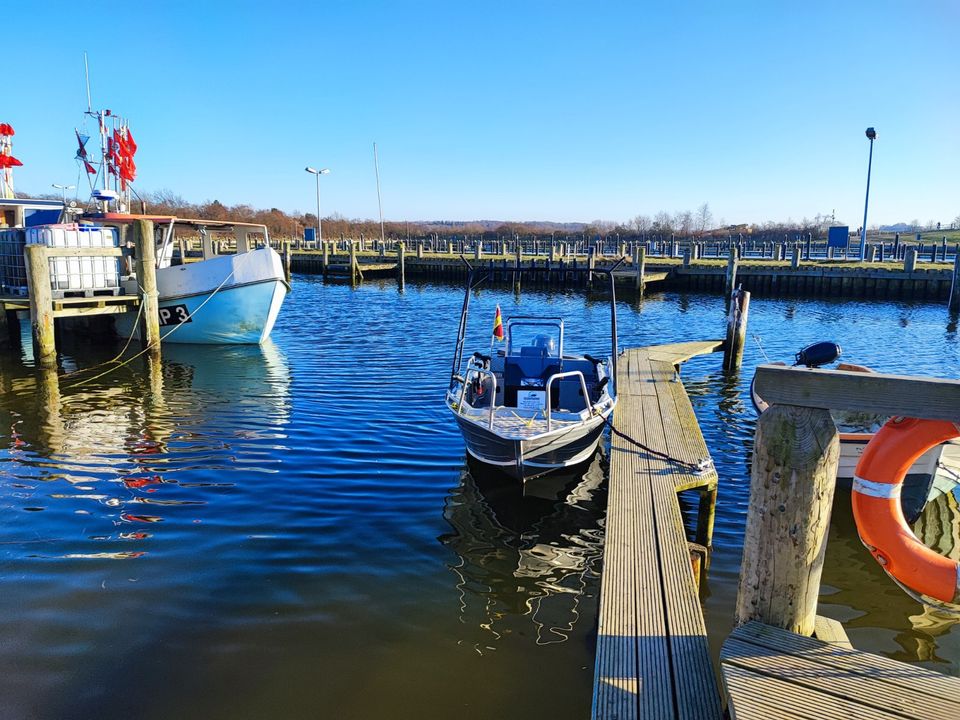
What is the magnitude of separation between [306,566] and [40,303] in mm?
13604

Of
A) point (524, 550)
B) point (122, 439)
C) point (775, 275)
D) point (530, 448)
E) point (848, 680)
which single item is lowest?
point (524, 550)

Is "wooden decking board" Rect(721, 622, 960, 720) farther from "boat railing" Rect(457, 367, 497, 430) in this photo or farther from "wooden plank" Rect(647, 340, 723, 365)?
"wooden plank" Rect(647, 340, 723, 365)

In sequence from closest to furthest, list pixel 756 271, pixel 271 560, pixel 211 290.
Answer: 1. pixel 271 560
2. pixel 211 290
3. pixel 756 271

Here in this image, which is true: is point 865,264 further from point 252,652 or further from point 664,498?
point 252,652

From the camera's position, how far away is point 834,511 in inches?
358

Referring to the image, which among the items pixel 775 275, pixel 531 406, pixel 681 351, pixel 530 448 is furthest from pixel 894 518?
pixel 775 275

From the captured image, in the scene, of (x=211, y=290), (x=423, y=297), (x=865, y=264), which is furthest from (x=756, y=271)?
(x=211, y=290)

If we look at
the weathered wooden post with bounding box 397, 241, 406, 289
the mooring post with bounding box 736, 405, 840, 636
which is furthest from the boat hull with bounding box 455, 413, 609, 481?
the weathered wooden post with bounding box 397, 241, 406, 289

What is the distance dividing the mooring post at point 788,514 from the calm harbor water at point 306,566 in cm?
191

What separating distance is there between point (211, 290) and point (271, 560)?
48.2 ft

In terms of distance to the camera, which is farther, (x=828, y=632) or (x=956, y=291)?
(x=956, y=291)

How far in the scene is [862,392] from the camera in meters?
3.42

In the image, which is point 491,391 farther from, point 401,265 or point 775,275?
point 401,265

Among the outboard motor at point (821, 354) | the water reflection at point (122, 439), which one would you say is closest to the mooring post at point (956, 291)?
the water reflection at point (122, 439)
